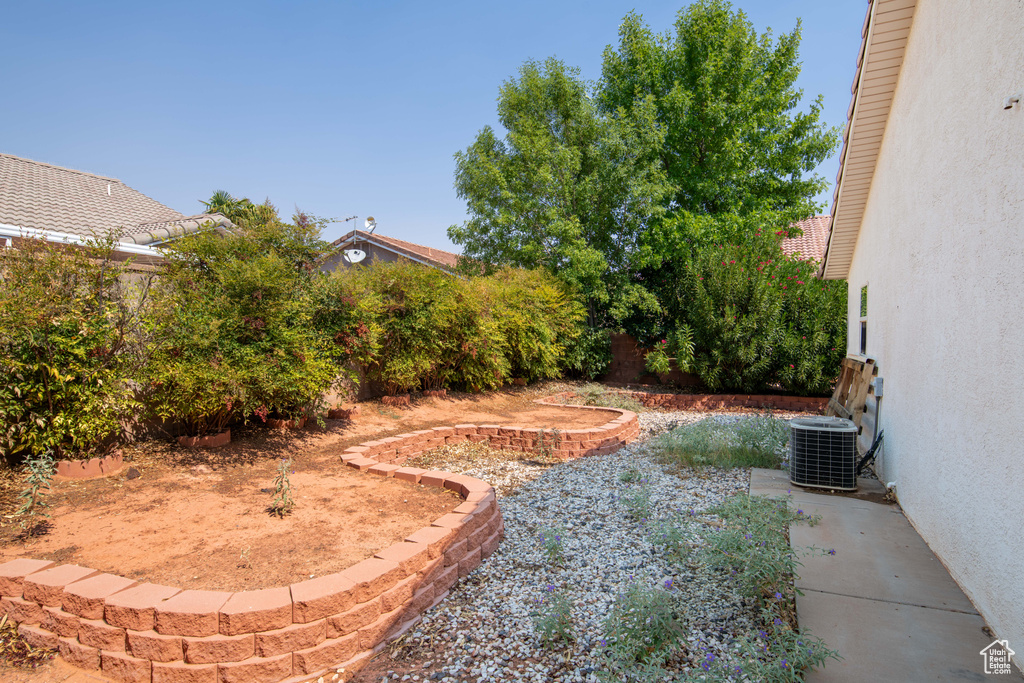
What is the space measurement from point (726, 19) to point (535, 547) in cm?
1685

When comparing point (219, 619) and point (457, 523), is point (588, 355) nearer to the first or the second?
point (457, 523)

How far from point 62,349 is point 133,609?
8.95 ft

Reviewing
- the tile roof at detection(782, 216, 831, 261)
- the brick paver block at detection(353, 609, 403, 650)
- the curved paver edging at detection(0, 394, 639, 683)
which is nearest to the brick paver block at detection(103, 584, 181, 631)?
the curved paver edging at detection(0, 394, 639, 683)

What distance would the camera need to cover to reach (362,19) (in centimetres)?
895

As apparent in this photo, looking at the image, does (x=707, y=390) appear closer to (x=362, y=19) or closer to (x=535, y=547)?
(x=535, y=547)

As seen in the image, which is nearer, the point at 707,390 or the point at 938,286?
the point at 938,286

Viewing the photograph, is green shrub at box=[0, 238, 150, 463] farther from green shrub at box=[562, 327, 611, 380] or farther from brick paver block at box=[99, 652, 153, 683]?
green shrub at box=[562, 327, 611, 380]

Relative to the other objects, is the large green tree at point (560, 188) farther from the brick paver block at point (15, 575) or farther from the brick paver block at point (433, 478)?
the brick paver block at point (15, 575)

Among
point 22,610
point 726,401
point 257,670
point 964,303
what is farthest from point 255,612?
point 726,401

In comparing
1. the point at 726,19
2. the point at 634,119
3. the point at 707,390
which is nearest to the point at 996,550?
the point at 707,390

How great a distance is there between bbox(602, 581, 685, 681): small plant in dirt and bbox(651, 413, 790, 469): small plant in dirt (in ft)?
11.8

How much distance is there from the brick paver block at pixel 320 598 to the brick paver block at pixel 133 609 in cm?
61

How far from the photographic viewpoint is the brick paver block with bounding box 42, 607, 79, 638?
2.45 m

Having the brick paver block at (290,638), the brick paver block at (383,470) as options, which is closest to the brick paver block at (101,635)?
the brick paver block at (290,638)
